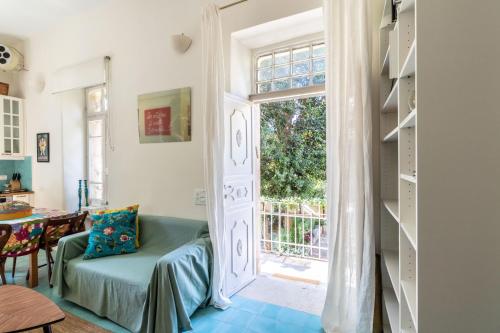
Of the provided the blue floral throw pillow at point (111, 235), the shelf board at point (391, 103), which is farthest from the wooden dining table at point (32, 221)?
the shelf board at point (391, 103)

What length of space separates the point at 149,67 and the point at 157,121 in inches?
25.0

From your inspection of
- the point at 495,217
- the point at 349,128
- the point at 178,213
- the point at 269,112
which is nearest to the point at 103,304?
the point at 178,213

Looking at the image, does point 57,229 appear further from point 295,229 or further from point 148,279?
point 295,229

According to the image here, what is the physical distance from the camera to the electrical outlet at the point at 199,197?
2.67 metres

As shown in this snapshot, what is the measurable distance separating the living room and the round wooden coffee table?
0.04 ft

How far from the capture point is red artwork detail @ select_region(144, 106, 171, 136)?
288 centimetres

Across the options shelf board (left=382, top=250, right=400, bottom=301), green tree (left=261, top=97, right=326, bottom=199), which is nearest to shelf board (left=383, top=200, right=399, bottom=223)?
shelf board (left=382, top=250, right=400, bottom=301)

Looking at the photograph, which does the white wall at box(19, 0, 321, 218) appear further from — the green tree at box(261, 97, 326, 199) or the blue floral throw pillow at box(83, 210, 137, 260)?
the green tree at box(261, 97, 326, 199)

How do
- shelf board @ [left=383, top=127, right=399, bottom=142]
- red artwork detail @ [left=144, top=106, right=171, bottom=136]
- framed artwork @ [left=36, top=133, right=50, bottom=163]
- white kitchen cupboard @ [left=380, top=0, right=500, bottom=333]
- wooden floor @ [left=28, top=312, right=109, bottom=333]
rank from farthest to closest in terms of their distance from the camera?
framed artwork @ [left=36, top=133, right=50, bottom=163] → red artwork detail @ [left=144, top=106, right=171, bottom=136] → wooden floor @ [left=28, top=312, right=109, bottom=333] → shelf board @ [left=383, top=127, right=399, bottom=142] → white kitchen cupboard @ [left=380, top=0, right=500, bottom=333]

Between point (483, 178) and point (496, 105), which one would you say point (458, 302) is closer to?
point (483, 178)

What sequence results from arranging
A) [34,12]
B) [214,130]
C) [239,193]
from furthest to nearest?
[34,12], [239,193], [214,130]

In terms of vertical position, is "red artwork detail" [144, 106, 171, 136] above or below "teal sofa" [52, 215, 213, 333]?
above

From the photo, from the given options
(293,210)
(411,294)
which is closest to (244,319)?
(411,294)

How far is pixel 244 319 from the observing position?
2170 mm
